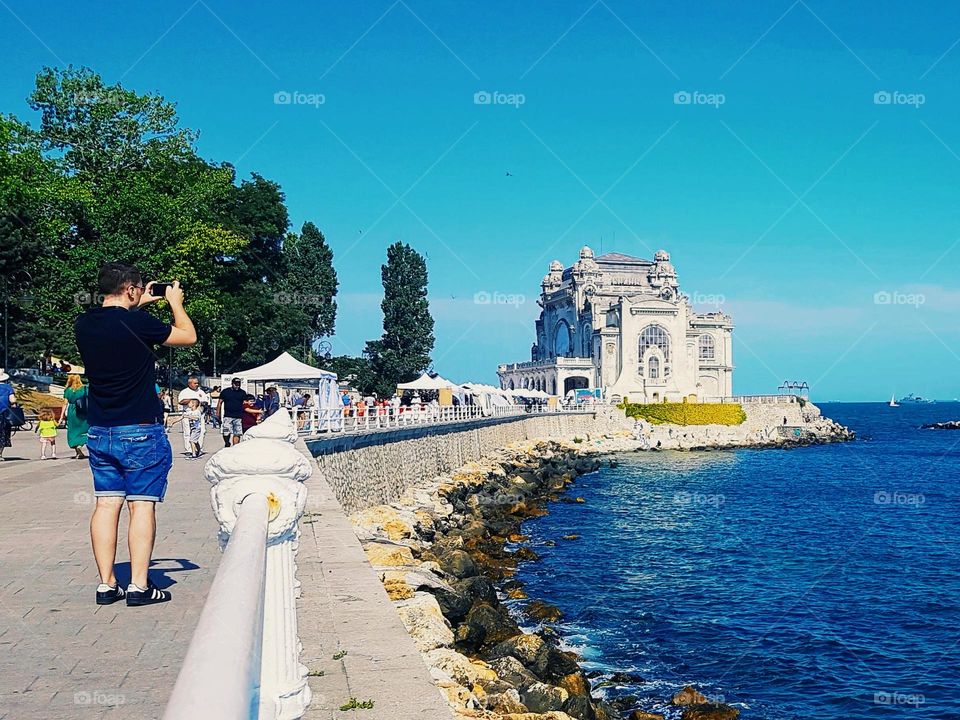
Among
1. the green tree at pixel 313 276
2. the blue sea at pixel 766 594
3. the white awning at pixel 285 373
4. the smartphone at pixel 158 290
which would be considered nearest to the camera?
the smartphone at pixel 158 290

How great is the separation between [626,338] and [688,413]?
43.9ft

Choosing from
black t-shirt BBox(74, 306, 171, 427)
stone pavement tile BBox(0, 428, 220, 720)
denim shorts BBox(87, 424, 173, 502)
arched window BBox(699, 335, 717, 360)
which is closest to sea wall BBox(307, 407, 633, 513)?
stone pavement tile BBox(0, 428, 220, 720)

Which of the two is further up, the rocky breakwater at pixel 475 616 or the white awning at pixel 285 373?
the white awning at pixel 285 373

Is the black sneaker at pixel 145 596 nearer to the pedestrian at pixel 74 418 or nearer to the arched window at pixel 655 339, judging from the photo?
the pedestrian at pixel 74 418

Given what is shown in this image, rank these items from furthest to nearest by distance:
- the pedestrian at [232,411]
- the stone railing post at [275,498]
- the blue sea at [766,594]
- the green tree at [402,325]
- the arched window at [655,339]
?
1. the arched window at [655,339]
2. the green tree at [402,325]
3. the pedestrian at [232,411]
4. the blue sea at [766,594]
5. the stone railing post at [275,498]

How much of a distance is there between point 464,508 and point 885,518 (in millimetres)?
17655

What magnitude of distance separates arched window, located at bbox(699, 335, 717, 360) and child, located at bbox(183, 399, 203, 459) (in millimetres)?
92613

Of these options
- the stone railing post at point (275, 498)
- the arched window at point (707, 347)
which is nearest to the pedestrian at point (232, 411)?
the stone railing post at point (275, 498)

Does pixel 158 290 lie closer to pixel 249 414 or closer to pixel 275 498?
pixel 275 498

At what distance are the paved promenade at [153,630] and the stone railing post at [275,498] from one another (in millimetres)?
1040

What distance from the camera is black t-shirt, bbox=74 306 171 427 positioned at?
248 inches

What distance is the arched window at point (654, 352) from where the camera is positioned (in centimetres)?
9756

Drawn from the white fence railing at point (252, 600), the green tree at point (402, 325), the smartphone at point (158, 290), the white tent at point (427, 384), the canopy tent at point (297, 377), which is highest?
the green tree at point (402, 325)

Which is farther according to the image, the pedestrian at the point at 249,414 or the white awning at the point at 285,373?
the white awning at the point at 285,373
